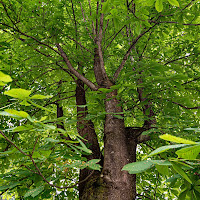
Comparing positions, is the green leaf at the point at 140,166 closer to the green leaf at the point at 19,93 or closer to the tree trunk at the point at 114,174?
the green leaf at the point at 19,93

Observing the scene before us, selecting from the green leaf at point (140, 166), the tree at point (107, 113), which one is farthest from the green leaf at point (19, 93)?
the green leaf at point (140, 166)

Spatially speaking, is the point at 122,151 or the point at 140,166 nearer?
the point at 140,166

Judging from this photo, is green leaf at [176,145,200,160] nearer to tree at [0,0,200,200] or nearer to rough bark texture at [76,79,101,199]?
tree at [0,0,200,200]

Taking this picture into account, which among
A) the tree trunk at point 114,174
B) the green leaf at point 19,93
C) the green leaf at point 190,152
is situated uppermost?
the green leaf at point 19,93

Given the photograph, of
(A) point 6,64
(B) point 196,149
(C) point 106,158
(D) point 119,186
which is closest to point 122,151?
(C) point 106,158

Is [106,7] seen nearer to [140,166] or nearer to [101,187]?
[140,166]

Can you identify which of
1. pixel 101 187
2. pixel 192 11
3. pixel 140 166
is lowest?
pixel 101 187

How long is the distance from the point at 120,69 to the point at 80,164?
1900 millimetres

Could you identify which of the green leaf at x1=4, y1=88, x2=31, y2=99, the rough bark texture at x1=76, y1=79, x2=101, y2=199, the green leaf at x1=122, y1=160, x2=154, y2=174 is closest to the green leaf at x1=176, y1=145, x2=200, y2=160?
the green leaf at x1=122, y1=160, x2=154, y2=174

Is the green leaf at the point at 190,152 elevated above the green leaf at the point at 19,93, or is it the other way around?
the green leaf at the point at 19,93

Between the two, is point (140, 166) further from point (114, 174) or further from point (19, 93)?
point (114, 174)

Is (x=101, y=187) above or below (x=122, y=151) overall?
below

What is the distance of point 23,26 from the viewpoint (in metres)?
2.69

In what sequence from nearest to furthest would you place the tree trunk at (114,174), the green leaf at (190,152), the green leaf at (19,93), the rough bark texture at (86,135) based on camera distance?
the green leaf at (190,152) → the green leaf at (19,93) → the tree trunk at (114,174) → the rough bark texture at (86,135)
